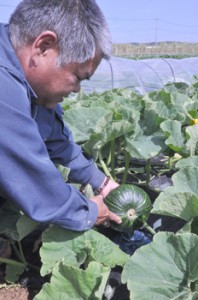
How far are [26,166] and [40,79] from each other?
428mm

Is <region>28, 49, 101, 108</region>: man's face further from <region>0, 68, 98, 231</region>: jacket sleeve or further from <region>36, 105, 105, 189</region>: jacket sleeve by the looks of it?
A: <region>36, 105, 105, 189</region>: jacket sleeve

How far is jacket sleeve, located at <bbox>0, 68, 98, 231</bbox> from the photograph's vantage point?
189 centimetres

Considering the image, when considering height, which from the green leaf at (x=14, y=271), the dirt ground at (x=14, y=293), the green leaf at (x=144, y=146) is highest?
the green leaf at (x=144, y=146)

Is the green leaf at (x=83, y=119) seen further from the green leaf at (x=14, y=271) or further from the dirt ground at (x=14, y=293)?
the dirt ground at (x=14, y=293)

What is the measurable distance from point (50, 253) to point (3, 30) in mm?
1079

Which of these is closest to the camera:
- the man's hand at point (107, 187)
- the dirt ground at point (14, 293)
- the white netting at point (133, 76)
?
the dirt ground at point (14, 293)

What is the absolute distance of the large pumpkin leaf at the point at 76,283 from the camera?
1876 mm

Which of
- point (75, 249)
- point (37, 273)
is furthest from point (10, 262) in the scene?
point (75, 249)

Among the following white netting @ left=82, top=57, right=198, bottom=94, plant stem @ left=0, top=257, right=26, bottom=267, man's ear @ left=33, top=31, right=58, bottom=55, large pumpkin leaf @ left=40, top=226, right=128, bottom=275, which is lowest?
white netting @ left=82, top=57, right=198, bottom=94

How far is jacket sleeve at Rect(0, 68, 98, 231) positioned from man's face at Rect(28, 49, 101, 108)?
0.12 m

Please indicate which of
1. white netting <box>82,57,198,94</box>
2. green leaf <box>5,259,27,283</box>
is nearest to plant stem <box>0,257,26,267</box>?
green leaf <box>5,259,27,283</box>

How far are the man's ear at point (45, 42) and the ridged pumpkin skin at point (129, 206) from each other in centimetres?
109

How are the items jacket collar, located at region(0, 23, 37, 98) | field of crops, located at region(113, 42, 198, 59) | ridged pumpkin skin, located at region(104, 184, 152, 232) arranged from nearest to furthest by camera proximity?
jacket collar, located at region(0, 23, 37, 98), ridged pumpkin skin, located at region(104, 184, 152, 232), field of crops, located at region(113, 42, 198, 59)

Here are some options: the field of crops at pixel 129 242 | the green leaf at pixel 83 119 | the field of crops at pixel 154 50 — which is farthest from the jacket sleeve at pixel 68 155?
the field of crops at pixel 154 50
